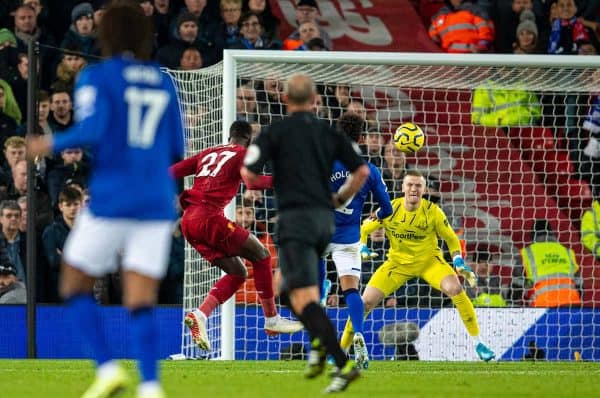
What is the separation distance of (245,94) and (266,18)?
5.90 feet

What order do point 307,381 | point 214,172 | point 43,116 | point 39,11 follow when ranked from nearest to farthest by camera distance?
point 307,381
point 214,172
point 43,116
point 39,11

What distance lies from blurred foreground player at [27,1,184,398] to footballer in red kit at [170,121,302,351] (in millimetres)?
4997

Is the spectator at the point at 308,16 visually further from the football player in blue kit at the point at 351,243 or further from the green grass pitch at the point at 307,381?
the green grass pitch at the point at 307,381

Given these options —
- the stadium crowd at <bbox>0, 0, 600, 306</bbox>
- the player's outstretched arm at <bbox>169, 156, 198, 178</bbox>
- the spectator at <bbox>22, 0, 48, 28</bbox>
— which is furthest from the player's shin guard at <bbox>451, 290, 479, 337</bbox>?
the spectator at <bbox>22, 0, 48, 28</bbox>

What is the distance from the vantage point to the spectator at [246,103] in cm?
1477

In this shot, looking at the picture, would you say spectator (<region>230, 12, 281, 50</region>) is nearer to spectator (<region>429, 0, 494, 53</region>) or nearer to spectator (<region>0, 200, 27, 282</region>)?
spectator (<region>429, 0, 494, 53</region>)

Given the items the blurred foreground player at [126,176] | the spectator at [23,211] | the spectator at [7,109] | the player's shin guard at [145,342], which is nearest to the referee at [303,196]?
the blurred foreground player at [126,176]

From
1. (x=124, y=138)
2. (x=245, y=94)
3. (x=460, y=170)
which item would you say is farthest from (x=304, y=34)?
(x=124, y=138)

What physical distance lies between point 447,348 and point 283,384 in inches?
225

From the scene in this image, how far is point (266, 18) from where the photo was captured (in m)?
16.5

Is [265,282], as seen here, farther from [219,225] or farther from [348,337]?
[348,337]

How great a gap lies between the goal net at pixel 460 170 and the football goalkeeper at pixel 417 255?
1.13 meters

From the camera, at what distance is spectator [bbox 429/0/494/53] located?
1633 cm

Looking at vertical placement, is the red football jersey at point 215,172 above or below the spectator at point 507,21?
below
